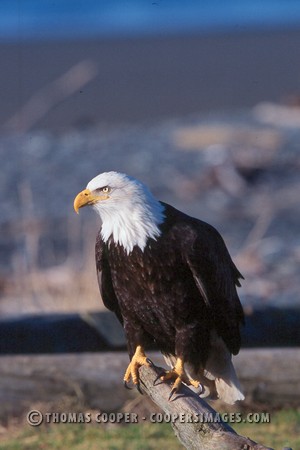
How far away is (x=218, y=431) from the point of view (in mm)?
4535

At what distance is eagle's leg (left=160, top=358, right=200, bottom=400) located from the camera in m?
5.14

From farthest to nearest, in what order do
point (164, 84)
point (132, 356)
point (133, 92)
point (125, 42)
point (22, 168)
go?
point (125, 42), point (164, 84), point (133, 92), point (22, 168), point (132, 356)

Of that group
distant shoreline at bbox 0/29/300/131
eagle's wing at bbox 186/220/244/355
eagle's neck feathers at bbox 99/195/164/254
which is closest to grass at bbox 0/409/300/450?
eagle's wing at bbox 186/220/244/355

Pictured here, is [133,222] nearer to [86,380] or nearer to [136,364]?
[136,364]

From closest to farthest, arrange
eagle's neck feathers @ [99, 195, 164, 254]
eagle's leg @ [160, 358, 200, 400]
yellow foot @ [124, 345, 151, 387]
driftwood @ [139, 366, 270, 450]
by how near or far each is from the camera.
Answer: driftwood @ [139, 366, 270, 450], eagle's leg @ [160, 358, 200, 400], eagle's neck feathers @ [99, 195, 164, 254], yellow foot @ [124, 345, 151, 387]

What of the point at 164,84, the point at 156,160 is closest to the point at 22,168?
the point at 156,160

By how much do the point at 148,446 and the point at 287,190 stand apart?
7.36m

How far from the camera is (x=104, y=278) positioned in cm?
566

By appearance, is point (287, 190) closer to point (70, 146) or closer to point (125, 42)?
point (70, 146)

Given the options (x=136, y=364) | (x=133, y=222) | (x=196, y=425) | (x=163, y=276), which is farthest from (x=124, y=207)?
(x=196, y=425)

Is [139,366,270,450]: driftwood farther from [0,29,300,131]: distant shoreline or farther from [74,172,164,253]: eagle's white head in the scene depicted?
[0,29,300,131]: distant shoreline

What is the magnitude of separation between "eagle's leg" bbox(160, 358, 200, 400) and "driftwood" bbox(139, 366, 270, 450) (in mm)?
49

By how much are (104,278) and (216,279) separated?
1.84 feet

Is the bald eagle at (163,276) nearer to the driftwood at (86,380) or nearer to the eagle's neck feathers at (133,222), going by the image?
the eagle's neck feathers at (133,222)
